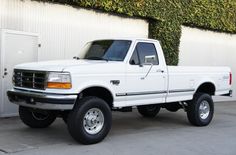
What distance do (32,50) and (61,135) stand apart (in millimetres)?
3307

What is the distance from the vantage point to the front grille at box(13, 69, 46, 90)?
804 cm

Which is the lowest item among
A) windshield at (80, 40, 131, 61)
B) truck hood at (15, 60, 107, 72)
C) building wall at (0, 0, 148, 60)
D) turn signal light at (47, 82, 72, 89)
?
turn signal light at (47, 82, 72, 89)

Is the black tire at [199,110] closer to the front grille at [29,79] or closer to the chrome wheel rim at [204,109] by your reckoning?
the chrome wheel rim at [204,109]

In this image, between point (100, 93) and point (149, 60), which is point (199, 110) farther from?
point (100, 93)

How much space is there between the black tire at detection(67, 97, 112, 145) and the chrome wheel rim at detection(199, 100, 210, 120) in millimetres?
3445

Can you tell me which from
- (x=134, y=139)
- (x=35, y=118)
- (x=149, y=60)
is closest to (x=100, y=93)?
(x=134, y=139)

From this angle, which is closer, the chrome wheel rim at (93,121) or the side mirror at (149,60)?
the chrome wheel rim at (93,121)

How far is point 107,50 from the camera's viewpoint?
934 centimetres

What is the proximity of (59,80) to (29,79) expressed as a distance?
0.86 m

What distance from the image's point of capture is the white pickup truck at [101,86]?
788 centimetres

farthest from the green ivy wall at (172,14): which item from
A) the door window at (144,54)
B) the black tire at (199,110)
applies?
the black tire at (199,110)

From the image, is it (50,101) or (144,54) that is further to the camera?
(144,54)

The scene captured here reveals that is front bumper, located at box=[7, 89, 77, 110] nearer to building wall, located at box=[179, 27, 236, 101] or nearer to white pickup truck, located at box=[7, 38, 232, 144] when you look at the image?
white pickup truck, located at box=[7, 38, 232, 144]

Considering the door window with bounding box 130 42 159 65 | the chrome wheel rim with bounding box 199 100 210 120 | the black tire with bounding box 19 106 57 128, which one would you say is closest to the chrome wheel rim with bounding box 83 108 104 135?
the black tire with bounding box 19 106 57 128
